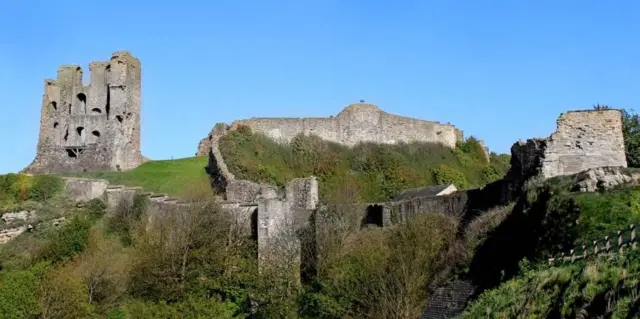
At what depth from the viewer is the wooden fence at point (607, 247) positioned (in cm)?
1335

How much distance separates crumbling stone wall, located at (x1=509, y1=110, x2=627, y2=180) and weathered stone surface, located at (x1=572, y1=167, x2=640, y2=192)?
2525 mm

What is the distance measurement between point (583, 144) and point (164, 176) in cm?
2816

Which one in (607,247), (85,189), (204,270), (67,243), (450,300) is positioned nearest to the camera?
(607,247)

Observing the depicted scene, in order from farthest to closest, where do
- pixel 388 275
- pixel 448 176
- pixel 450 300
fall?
pixel 448 176 < pixel 388 275 < pixel 450 300

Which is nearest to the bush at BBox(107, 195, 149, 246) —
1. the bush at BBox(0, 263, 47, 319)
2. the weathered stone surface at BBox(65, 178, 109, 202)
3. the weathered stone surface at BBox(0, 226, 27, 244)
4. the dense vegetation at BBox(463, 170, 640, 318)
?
the weathered stone surface at BBox(65, 178, 109, 202)

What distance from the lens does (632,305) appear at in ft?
35.7

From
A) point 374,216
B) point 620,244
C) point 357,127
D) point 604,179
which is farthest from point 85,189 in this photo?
point 620,244

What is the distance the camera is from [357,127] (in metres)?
48.3

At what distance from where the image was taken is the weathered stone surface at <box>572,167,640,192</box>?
57.6ft

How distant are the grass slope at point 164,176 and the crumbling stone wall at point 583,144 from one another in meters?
Result: 22.7

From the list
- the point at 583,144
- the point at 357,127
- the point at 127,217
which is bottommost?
the point at 127,217

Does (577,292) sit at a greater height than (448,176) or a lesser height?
lesser

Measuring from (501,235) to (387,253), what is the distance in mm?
6751

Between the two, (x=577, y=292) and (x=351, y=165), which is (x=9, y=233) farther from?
(x=577, y=292)
